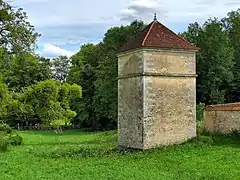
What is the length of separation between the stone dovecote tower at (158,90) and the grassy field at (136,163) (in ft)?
3.40

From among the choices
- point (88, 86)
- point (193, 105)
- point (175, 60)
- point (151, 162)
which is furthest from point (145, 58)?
point (88, 86)

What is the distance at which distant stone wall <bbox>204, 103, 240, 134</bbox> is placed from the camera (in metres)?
24.0

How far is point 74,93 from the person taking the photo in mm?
32344

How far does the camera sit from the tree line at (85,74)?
21.5 m

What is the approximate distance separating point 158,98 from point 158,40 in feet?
10.5

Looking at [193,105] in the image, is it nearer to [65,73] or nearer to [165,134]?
[165,134]

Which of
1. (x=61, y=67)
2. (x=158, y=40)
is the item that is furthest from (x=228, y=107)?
(x=61, y=67)

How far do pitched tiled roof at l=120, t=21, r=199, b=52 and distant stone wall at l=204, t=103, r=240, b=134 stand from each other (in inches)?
160

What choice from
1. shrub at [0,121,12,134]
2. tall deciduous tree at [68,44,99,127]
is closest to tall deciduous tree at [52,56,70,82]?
tall deciduous tree at [68,44,99,127]

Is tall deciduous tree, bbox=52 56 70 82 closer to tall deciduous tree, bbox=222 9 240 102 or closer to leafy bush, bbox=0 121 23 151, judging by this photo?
tall deciduous tree, bbox=222 9 240 102

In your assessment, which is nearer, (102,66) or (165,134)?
(165,134)

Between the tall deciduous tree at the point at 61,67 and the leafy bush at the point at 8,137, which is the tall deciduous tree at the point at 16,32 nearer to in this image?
the leafy bush at the point at 8,137

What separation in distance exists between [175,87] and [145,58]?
2421mm

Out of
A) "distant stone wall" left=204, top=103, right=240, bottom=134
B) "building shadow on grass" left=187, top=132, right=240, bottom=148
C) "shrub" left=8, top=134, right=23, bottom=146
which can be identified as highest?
"distant stone wall" left=204, top=103, right=240, bottom=134
